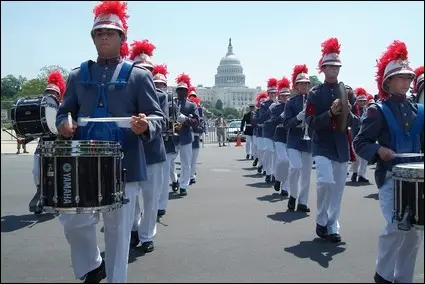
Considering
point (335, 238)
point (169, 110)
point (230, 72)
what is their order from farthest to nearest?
point (230, 72)
point (169, 110)
point (335, 238)

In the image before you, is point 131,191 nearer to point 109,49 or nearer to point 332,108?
point 109,49

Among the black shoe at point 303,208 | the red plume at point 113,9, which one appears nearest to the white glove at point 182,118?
the black shoe at point 303,208

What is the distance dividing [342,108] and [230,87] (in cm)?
14815

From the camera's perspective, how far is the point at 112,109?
4.41 m

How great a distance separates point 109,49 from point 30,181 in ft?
34.0

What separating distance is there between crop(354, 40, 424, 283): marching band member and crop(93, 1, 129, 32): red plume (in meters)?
2.46

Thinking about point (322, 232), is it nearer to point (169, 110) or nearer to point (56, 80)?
point (169, 110)

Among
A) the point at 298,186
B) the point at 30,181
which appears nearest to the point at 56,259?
the point at 298,186

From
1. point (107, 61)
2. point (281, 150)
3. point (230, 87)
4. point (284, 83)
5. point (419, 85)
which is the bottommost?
point (281, 150)

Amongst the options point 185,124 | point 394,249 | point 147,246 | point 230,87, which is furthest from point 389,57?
point 230,87

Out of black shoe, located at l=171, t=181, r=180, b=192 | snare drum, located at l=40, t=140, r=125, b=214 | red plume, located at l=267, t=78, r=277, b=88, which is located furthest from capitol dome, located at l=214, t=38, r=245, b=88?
snare drum, located at l=40, t=140, r=125, b=214

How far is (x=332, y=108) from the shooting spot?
22.4 feet

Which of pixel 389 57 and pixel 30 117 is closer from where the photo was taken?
pixel 389 57

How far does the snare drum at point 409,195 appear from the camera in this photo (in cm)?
403
